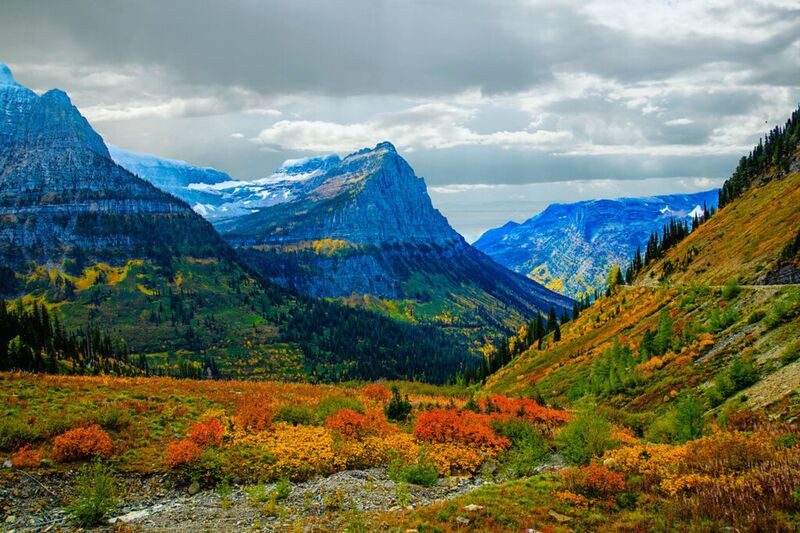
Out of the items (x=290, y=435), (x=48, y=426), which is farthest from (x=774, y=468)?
(x=48, y=426)

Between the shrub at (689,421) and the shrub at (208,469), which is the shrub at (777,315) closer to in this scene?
the shrub at (689,421)

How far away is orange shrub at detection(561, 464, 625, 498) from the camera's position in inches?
837

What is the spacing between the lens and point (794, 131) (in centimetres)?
18675

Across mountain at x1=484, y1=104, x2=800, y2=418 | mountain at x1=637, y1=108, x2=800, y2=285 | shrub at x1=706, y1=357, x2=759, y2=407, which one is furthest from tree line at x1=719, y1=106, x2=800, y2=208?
shrub at x1=706, y1=357, x2=759, y2=407

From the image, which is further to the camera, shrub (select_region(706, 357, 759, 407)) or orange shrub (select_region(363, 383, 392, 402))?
orange shrub (select_region(363, 383, 392, 402))

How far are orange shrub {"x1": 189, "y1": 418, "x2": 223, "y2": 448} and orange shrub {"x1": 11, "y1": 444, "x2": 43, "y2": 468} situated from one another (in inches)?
296

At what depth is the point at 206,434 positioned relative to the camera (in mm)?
29469

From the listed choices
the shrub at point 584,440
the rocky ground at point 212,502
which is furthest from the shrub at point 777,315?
the rocky ground at point 212,502

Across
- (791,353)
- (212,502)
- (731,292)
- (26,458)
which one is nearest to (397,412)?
(212,502)

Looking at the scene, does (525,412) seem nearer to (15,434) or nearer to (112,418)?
(112,418)

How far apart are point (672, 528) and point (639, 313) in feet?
Result: 273

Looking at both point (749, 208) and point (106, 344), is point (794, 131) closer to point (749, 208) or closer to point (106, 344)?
point (749, 208)

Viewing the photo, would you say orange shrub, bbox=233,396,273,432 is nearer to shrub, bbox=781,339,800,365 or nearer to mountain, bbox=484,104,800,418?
mountain, bbox=484,104,800,418

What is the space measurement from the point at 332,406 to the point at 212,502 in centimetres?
1642
